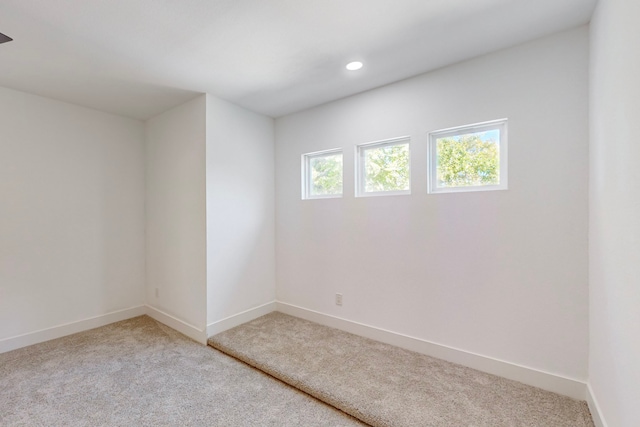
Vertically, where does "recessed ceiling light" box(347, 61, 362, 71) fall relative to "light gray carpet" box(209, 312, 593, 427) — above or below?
above

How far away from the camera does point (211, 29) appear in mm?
1762

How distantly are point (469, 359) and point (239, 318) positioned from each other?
2203mm

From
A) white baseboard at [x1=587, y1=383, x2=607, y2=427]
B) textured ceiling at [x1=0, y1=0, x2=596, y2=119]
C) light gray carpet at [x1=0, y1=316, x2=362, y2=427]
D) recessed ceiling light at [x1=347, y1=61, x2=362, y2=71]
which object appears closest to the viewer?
white baseboard at [x1=587, y1=383, x2=607, y2=427]

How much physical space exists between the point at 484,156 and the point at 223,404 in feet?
8.50

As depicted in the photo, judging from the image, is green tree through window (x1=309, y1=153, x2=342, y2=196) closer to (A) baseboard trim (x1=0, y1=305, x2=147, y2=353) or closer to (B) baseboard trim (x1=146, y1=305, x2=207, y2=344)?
(B) baseboard trim (x1=146, y1=305, x2=207, y2=344)

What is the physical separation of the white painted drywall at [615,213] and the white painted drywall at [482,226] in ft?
0.40

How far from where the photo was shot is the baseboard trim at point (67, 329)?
254 centimetres

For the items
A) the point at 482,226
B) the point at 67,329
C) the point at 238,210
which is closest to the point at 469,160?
the point at 482,226

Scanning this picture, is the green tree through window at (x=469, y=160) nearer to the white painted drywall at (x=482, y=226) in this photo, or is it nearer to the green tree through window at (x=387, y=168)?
the white painted drywall at (x=482, y=226)

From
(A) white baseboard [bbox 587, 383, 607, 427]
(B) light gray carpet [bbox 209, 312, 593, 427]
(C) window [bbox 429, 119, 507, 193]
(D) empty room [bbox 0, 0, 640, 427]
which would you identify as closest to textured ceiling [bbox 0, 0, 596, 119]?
(D) empty room [bbox 0, 0, 640, 427]

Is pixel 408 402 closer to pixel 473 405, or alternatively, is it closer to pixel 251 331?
pixel 473 405

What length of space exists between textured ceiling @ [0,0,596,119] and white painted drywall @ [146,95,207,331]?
1.60 feet

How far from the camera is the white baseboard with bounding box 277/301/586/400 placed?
1.80 meters

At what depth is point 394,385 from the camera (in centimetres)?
192
